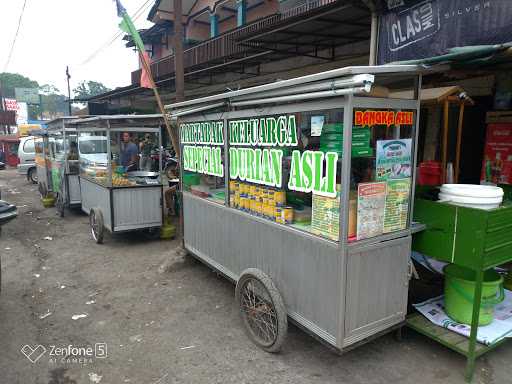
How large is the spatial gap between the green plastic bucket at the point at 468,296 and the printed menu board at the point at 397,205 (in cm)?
73

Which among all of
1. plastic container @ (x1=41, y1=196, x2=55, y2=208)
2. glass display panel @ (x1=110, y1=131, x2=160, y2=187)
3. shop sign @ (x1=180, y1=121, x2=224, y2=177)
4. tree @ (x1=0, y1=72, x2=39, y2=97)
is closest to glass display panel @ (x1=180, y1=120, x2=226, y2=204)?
shop sign @ (x1=180, y1=121, x2=224, y2=177)

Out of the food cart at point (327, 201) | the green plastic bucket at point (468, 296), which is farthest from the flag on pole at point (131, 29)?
the green plastic bucket at point (468, 296)

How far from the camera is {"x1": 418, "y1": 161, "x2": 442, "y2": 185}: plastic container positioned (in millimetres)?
4496

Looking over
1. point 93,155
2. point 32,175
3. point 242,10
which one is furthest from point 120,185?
point 32,175

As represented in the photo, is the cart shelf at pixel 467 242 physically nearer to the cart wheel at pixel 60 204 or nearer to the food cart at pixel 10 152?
the cart wheel at pixel 60 204

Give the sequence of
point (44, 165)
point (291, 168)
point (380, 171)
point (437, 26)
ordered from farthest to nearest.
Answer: point (44, 165), point (437, 26), point (291, 168), point (380, 171)

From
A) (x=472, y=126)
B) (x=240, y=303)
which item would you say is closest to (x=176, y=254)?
(x=240, y=303)

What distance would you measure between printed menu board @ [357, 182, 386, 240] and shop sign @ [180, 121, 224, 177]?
1.92 m

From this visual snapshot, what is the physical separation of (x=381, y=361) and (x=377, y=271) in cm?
90

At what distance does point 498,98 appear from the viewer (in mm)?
4840

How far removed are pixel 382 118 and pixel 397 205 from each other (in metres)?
0.77

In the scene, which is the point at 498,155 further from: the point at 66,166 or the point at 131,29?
the point at 66,166

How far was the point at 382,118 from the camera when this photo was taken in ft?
9.31

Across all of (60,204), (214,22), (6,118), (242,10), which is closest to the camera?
(60,204)
